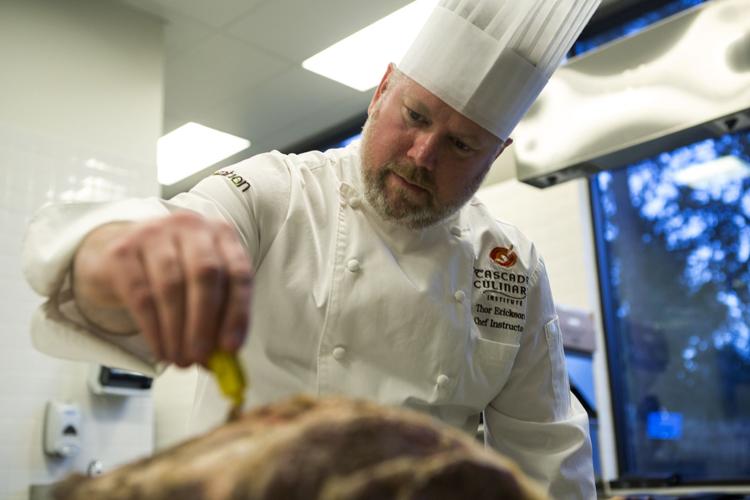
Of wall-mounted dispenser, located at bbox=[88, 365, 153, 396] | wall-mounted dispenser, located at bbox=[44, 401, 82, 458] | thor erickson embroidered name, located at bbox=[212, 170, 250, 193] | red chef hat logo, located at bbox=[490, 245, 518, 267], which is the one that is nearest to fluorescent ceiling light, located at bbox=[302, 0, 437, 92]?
wall-mounted dispenser, located at bbox=[88, 365, 153, 396]

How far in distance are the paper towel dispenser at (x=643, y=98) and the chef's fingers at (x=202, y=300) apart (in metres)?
1.94

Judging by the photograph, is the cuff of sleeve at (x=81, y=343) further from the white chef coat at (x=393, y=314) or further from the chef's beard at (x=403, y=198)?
the chef's beard at (x=403, y=198)

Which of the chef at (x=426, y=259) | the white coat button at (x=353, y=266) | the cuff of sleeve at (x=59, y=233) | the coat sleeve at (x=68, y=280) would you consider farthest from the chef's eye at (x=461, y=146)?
the cuff of sleeve at (x=59, y=233)

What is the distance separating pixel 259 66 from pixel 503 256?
3.24 m

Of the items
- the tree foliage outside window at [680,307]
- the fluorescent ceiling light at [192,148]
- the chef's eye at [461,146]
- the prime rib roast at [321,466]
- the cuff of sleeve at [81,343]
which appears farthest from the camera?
the fluorescent ceiling light at [192,148]

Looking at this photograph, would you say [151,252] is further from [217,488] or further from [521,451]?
[521,451]

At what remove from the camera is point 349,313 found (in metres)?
1.43

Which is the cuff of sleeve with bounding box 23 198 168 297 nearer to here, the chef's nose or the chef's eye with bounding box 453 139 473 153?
the chef's nose

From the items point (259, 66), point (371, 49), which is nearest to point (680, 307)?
point (371, 49)

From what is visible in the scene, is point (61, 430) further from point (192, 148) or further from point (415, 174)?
point (192, 148)

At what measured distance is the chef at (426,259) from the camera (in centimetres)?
141

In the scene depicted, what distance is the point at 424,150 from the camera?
4.78 ft

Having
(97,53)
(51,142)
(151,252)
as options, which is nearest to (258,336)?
(151,252)

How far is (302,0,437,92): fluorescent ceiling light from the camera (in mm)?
4117
